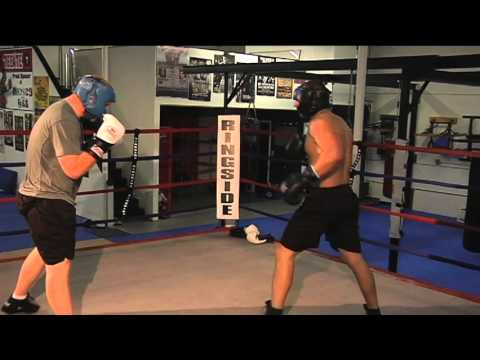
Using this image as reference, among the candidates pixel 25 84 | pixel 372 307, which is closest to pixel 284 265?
pixel 372 307

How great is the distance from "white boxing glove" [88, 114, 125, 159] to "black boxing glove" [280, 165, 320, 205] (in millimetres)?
878

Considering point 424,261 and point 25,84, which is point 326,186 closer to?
point 424,261

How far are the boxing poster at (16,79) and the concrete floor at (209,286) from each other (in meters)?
4.78

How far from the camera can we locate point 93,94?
2.24 meters

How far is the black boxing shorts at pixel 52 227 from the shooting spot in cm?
220

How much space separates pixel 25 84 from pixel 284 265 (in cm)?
670

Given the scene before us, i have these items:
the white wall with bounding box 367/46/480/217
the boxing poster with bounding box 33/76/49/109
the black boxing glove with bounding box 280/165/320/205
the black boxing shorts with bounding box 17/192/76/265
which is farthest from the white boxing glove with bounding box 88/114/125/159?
the white wall with bounding box 367/46/480/217

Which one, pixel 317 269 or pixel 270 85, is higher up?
pixel 270 85

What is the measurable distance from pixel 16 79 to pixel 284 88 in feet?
14.2

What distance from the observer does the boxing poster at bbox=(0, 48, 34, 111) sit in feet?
25.8

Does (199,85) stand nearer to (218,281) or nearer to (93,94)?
(218,281)

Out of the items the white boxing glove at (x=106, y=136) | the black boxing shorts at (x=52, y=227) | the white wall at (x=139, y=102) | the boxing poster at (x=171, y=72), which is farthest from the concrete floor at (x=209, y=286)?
the boxing poster at (x=171, y=72)

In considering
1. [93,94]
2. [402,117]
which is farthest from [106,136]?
[402,117]

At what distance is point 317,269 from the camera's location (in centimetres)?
378
